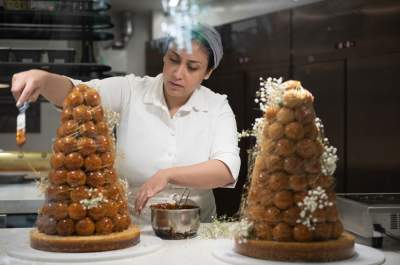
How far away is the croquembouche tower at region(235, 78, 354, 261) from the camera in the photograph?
137cm

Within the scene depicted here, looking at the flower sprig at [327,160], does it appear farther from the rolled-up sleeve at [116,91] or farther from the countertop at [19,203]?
the countertop at [19,203]

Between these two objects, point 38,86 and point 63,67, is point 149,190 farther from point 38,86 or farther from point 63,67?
point 63,67

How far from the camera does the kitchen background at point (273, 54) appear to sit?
2.45 m

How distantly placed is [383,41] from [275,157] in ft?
4.60

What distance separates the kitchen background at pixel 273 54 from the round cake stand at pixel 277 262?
0.96 metres

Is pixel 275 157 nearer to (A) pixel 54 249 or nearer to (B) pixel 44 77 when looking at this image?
(A) pixel 54 249

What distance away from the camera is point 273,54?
2932mm

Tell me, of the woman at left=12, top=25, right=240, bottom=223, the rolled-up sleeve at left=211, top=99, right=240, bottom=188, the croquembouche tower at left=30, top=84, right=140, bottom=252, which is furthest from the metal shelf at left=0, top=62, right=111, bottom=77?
the croquembouche tower at left=30, top=84, right=140, bottom=252

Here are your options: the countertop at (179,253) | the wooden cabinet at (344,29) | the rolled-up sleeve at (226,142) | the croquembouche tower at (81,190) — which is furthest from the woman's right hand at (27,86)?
the wooden cabinet at (344,29)

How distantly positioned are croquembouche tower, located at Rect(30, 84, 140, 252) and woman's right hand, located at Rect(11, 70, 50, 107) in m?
0.13

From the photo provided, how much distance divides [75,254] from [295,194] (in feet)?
1.84

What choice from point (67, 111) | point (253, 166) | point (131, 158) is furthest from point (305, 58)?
point (67, 111)

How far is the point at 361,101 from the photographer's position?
264cm

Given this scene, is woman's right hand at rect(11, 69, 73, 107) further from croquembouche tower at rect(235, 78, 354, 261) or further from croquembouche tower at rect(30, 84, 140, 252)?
croquembouche tower at rect(235, 78, 354, 261)
